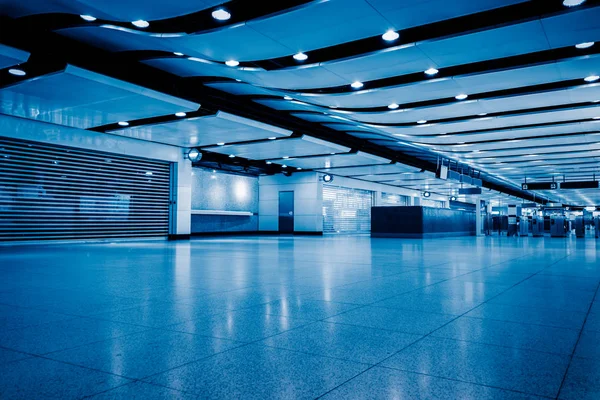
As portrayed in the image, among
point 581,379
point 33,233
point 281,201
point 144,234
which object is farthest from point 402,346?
point 281,201

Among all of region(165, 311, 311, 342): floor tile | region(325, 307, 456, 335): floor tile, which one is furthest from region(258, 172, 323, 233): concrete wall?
region(165, 311, 311, 342): floor tile

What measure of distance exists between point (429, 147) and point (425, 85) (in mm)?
10964

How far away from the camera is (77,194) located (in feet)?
60.6

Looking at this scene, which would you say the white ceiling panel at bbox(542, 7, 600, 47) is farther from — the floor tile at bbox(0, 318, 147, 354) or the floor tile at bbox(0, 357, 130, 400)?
the floor tile at bbox(0, 357, 130, 400)

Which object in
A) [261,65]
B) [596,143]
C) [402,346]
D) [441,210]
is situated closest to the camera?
[402,346]

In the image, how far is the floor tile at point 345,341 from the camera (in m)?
3.08

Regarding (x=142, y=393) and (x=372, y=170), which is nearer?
(x=142, y=393)

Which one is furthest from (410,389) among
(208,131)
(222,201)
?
(222,201)

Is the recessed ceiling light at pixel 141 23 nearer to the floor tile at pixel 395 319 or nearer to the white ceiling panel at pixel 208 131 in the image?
the white ceiling panel at pixel 208 131

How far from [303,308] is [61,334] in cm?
224

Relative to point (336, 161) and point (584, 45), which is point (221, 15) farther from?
Result: point (336, 161)

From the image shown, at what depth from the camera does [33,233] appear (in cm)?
1691

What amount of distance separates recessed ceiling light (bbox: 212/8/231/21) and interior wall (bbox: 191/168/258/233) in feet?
65.2

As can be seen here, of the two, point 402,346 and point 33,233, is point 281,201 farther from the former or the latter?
point 402,346
